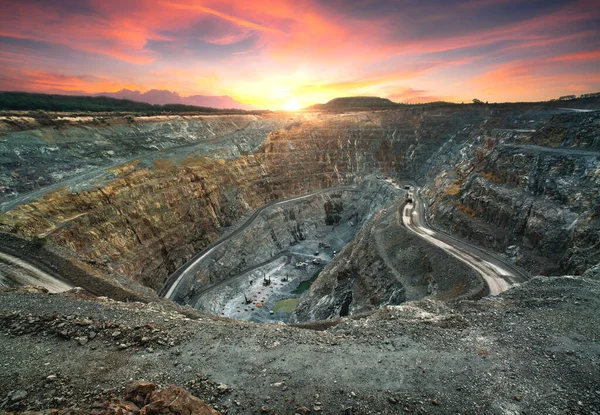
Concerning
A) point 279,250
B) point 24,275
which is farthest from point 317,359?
point 279,250

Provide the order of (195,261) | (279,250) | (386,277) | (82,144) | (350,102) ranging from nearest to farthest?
(386,277)
(82,144)
(195,261)
(279,250)
(350,102)

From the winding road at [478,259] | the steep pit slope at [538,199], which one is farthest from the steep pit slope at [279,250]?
the steep pit slope at [538,199]

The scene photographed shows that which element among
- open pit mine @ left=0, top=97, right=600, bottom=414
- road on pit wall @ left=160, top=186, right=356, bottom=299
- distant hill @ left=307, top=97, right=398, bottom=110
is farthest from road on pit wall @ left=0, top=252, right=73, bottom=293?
distant hill @ left=307, top=97, right=398, bottom=110

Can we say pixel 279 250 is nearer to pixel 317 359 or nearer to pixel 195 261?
pixel 195 261

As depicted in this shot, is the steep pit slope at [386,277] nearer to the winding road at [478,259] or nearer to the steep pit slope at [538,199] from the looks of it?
the winding road at [478,259]

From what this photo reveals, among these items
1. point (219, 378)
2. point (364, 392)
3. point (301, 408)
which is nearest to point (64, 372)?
point (219, 378)

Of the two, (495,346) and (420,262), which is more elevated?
(495,346)

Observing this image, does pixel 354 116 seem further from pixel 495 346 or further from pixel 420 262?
pixel 495 346
